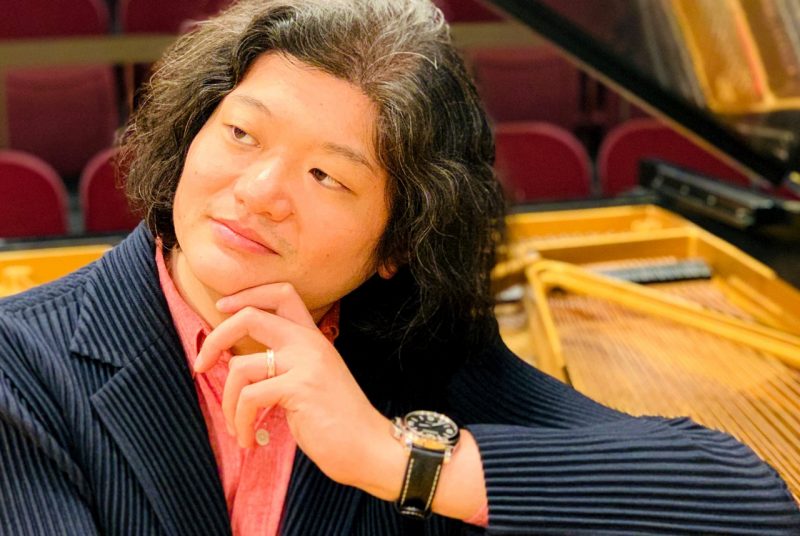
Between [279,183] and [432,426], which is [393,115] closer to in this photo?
[279,183]

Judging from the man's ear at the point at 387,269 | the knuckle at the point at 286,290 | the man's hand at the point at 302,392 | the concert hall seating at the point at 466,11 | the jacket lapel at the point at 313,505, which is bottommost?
the jacket lapel at the point at 313,505

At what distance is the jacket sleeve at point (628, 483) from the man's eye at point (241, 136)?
426mm

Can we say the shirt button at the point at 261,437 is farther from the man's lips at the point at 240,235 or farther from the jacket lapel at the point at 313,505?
the man's lips at the point at 240,235

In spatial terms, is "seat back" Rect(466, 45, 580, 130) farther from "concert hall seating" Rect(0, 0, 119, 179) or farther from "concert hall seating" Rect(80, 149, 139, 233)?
"concert hall seating" Rect(80, 149, 139, 233)

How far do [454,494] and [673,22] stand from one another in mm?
1466

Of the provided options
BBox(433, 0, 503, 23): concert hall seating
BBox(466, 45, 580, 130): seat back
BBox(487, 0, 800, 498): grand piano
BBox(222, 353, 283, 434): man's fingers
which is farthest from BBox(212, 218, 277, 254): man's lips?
BBox(433, 0, 503, 23): concert hall seating

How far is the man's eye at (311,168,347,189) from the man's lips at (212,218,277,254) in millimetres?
94

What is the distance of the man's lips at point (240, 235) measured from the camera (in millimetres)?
1027

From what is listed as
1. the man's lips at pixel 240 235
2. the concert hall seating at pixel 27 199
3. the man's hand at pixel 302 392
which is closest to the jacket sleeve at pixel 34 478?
the man's hand at pixel 302 392

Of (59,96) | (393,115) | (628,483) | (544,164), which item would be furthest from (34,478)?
(59,96)

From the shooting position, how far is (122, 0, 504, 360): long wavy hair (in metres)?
1.08

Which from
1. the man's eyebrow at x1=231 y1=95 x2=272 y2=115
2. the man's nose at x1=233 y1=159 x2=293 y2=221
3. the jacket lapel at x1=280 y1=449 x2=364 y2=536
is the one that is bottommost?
the jacket lapel at x1=280 y1=449 x2=364 y2=536

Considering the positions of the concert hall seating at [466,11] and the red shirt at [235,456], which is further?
the concert hall seating at [466,11]

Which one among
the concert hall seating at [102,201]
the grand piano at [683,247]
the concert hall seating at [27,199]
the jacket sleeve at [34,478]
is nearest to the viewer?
the jacket sleeve at [34,478]
